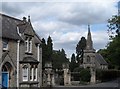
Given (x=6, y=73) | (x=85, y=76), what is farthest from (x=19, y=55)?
(x=85, y=76)

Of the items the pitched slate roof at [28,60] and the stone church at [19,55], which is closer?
the stone church at [19,55]

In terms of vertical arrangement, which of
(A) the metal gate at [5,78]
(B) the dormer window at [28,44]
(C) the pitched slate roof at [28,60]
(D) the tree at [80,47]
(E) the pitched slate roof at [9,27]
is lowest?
(A) the metal gate at [5,78]

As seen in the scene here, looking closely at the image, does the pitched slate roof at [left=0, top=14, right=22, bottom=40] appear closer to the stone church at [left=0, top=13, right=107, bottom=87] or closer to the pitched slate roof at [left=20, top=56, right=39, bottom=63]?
the stone church at [left=0, top=13, right=107, bottom=87]

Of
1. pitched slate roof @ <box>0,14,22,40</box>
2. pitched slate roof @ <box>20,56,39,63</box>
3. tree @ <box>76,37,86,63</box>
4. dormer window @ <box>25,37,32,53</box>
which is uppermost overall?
tree @ <box>76,37,86,63</box>

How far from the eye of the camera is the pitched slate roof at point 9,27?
104 ft

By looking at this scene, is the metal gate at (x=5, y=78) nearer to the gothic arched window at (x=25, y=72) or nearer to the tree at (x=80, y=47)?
the gothic arched window at (x=25, y=72)

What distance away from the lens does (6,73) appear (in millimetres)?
30938

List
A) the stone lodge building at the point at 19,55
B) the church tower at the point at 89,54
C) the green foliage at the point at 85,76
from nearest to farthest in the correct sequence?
the stone lodge building at the point at 19,55, the green foliage at the point at 85,76, the church tower at the point at 89,54

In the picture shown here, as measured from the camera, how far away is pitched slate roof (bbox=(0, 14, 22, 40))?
3156 cm

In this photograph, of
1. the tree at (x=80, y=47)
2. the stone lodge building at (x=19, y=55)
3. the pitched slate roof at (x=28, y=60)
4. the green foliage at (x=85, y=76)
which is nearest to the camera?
the stone lodge building at (x=19, y=55)

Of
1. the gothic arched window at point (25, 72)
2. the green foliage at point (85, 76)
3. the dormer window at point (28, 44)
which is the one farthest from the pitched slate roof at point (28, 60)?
the green foliage at point (85, 76)

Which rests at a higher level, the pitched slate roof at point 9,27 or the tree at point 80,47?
the tree at point 80,47

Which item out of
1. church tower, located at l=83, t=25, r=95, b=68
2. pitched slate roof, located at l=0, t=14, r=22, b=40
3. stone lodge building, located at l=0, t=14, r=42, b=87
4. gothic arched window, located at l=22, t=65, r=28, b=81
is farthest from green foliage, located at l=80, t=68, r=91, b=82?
church tower, located at l=83, t=25, r=95, b=68

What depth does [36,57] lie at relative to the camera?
37375mm
